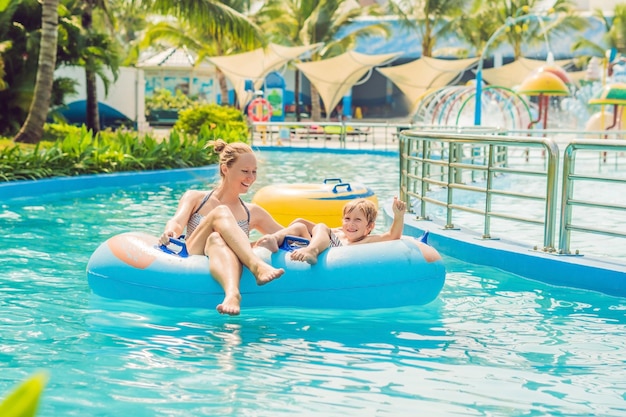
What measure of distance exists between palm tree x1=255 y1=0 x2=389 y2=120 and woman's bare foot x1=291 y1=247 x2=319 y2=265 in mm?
33535

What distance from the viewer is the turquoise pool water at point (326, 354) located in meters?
3.76


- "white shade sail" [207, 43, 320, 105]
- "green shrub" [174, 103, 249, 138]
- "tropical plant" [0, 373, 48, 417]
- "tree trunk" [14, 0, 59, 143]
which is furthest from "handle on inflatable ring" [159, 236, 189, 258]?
"white shade sail" [207, 43, 320, 105]

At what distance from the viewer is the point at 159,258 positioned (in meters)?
5.43

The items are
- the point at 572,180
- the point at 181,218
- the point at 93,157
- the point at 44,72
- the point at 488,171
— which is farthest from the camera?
the point at 44,72

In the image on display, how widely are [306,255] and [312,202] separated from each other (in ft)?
12.0

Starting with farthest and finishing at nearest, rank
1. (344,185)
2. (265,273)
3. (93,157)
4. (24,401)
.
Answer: (93,157)
(344,185)
(265,273)
(24,401)

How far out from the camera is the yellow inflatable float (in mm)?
8789

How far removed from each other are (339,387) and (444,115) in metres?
20.4

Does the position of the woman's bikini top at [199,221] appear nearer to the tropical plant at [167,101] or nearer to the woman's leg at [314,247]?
the woman's leg at [314,247]

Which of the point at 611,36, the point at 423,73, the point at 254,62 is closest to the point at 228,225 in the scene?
the point at 254,62

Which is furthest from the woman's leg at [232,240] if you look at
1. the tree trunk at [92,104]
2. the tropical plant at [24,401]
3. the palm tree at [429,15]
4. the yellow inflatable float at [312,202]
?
the palm tree at [429,15]

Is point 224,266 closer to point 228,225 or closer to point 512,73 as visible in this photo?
point 228,225

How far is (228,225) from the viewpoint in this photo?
5.22 meters

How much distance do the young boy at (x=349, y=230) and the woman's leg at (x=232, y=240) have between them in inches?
7.7
